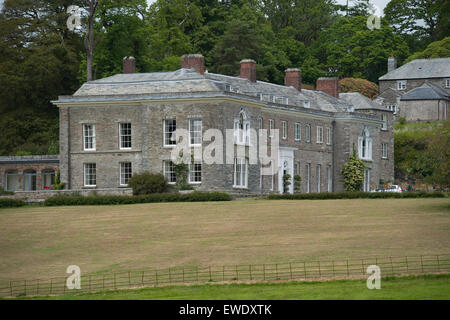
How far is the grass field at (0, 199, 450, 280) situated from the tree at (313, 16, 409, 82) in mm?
54974

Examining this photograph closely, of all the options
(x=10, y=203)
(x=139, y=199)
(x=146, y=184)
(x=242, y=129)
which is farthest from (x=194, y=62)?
(x=10, y=203)

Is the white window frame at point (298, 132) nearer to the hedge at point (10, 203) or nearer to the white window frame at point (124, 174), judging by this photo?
the white window frame at point (124, 174)

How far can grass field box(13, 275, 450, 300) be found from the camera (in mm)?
28172

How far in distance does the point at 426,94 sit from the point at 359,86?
8661mm

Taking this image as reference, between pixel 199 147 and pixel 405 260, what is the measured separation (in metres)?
29.1

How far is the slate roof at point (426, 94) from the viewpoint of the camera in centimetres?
9656

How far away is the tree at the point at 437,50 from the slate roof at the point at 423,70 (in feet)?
7.35

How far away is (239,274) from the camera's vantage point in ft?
108

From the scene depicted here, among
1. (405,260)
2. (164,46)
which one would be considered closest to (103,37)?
(164,46)

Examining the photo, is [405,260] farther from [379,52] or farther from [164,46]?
[379,52]

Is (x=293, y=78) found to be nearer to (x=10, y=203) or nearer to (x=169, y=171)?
(x=169, y=171)

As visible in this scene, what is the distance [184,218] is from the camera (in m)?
48.7

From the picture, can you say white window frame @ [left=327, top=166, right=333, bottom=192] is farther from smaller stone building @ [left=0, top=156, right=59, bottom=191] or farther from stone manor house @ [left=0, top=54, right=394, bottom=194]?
smaller stone building @ [left=0, top=156, right=59, bottom=191]

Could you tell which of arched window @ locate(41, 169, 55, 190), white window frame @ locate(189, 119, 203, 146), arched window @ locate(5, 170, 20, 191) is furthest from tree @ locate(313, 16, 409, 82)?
white window frame @ locate(189, 119, 203, 146)
